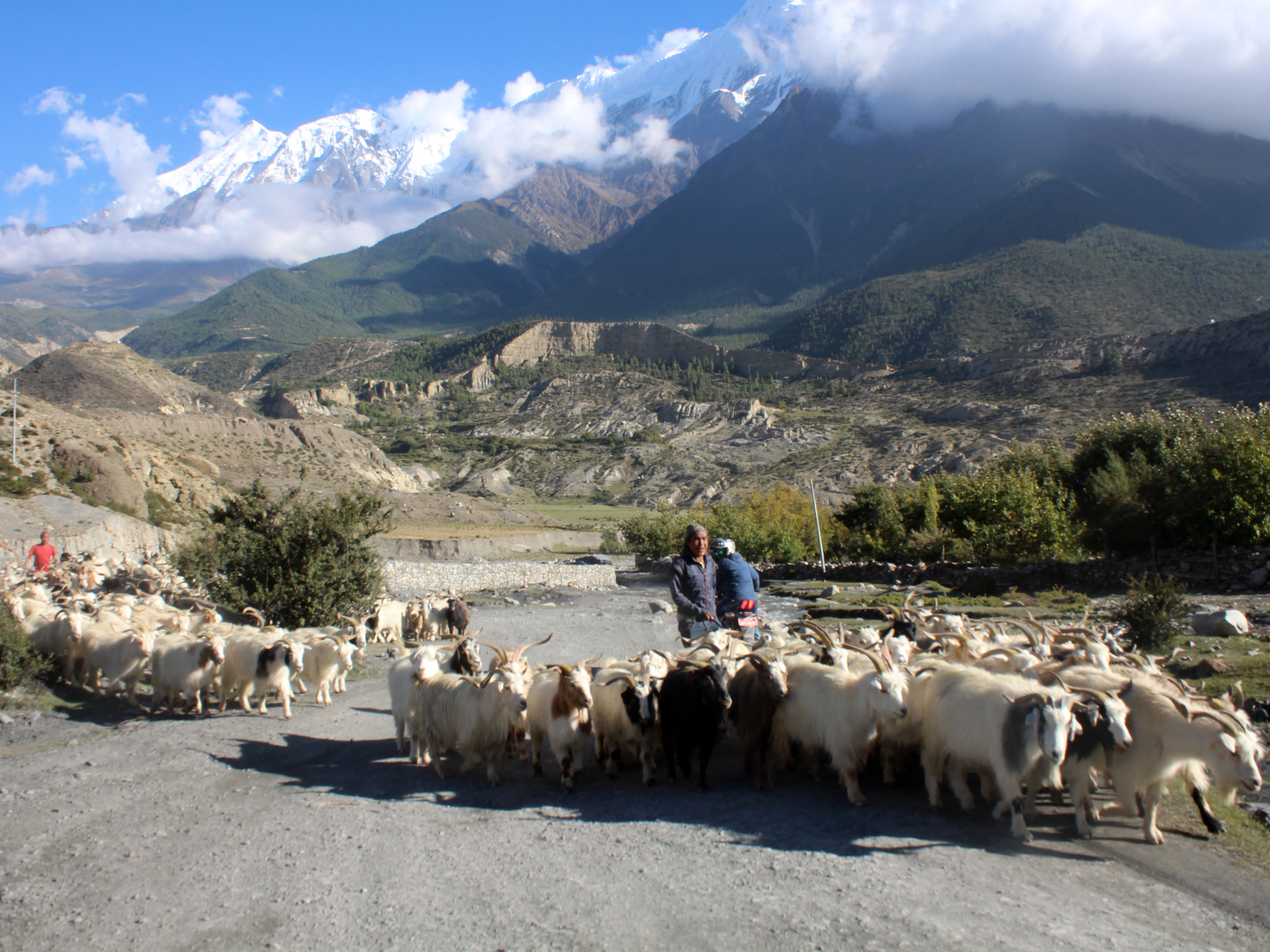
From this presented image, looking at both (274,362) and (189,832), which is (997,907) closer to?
(189,832)

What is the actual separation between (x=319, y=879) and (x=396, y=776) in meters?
2.73

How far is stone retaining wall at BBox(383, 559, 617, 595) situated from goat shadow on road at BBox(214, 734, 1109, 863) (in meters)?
23.6

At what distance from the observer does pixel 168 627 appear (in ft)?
45.1

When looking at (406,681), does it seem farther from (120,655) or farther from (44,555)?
(44,555)

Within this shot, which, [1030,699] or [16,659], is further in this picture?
[16,659]

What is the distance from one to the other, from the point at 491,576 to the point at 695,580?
30.7 m

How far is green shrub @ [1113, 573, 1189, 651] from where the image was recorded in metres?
14.1

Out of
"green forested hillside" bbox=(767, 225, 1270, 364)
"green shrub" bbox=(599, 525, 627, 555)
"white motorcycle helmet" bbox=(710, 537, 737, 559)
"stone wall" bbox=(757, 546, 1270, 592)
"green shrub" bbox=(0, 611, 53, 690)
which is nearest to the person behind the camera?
"white motorcycle helmet" bbox=(710, 537, 737, 559)

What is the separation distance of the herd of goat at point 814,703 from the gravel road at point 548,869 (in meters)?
0.41

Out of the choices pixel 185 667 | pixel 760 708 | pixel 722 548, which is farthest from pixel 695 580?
pixel 185 667

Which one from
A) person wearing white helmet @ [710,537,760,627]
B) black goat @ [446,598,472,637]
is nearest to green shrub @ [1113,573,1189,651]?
person wearing white helmet @ [710,537,760,627]

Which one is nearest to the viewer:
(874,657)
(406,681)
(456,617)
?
(874,657)

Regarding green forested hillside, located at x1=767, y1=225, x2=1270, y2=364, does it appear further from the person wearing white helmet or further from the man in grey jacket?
the man in grey jacket

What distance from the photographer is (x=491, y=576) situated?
39219 millimetres
